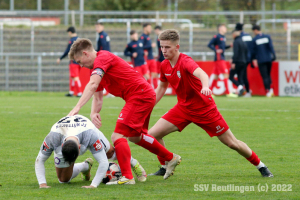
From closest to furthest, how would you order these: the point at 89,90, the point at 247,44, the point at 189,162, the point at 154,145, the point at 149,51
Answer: the point at 89,90 < the point at 154,145 < the point at 189,162 < the point at 149,51 < the point at 247,44

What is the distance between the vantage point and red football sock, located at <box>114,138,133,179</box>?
521 cm

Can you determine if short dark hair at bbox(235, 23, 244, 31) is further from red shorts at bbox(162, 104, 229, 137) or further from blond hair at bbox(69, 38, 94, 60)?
blond hair at bbox(69, 38, 94, 60)

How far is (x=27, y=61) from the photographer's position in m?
21.3

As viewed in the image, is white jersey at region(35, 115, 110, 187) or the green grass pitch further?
white jersey at region(35, 115, 110, 187)

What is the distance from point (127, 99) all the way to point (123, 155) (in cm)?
69

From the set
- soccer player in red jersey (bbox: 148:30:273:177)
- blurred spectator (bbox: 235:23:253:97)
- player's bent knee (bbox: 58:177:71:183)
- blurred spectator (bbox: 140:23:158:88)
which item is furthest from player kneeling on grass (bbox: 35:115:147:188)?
blurred spectator (bbox: 235:23:253:97)

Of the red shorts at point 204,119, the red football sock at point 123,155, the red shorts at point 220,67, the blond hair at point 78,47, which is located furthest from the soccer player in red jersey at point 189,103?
the red shorts at point 220,67

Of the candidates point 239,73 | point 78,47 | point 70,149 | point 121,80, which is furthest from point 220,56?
point 70,149

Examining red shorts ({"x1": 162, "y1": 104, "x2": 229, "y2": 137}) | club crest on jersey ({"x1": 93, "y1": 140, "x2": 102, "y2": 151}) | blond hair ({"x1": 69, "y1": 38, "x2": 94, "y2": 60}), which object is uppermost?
blond hair ({"x1": 69, "y1": 38, "x2": 94, "y2": 60})

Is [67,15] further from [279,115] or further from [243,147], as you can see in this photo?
[243,147]

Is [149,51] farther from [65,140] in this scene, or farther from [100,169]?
[65,140]

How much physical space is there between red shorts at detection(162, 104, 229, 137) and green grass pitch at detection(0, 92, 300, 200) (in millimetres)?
549

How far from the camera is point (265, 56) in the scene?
1714cm

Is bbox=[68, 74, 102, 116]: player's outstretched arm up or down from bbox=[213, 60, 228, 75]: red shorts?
up
